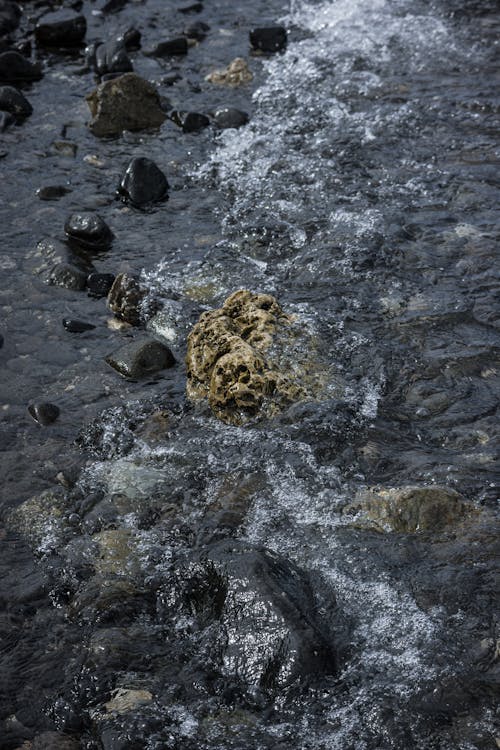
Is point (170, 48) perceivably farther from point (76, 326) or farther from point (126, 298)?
point (76, 326)

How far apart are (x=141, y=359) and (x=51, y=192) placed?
2.65 meters

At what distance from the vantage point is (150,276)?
6.83 metres

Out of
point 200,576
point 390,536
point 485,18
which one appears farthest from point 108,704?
point 485,18

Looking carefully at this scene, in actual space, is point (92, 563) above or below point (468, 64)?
below

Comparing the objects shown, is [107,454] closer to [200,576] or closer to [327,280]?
[200,576]

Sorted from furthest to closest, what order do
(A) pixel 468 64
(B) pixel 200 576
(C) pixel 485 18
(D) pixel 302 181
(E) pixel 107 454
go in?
(C) pixel 485 18, (A) pixel 468 64, (D) pixel 302 181, (E) pixel 107 454, (B) pixel 200 576

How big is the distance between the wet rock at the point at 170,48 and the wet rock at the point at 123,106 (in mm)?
1523

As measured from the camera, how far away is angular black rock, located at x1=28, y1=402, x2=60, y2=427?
5.62 metres

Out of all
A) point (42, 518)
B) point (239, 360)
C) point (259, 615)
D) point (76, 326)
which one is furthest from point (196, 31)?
→ point (259, 615)

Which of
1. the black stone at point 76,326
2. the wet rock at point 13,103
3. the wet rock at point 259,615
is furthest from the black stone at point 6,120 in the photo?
the wet rock at point 259,615

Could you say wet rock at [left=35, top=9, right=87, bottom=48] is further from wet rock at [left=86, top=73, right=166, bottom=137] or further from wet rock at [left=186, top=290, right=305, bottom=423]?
wet rock at [left=186, top=290, right=305, bottom=423]

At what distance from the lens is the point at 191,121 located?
8773 millimetres

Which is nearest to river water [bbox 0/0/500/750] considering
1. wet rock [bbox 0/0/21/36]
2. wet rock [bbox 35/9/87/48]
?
wet rock [bbox 35/9/87/48]

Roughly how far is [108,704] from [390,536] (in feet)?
5.64
